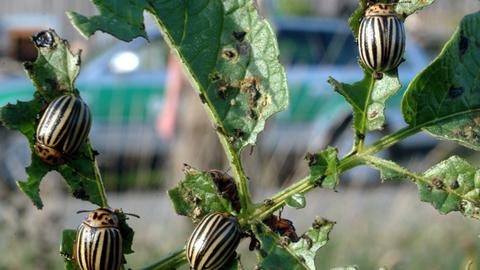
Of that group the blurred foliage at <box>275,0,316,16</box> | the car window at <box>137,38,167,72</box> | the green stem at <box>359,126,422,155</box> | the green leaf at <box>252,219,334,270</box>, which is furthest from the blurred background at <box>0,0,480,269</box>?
the blurred foliage at <box>275,0,316,16</box>

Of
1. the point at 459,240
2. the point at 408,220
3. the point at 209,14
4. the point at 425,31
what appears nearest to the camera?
the point at 209,14

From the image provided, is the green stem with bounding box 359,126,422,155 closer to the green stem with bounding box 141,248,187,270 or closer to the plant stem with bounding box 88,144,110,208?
the green stem with bounding box 141,248,187,270

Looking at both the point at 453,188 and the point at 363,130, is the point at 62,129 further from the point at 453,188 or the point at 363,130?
the point at 453,188

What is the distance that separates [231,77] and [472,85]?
41 centimetres

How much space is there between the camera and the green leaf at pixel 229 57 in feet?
5.57

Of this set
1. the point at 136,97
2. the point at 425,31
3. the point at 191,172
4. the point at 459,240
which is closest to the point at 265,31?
the point at 191,172

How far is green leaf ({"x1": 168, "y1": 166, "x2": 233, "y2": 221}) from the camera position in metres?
1.65

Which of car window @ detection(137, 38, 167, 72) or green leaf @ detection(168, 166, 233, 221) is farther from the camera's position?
car window @ detection(137, 38, 167, 72)

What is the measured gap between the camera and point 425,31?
18.5 meters

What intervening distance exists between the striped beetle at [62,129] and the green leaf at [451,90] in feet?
1.83

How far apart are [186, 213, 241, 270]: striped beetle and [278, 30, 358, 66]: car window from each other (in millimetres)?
10747

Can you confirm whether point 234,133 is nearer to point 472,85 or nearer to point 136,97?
point 472,85

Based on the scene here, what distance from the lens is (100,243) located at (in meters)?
1.58

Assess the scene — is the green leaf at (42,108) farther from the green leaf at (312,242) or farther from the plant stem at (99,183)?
the green leaf at (312,242)
